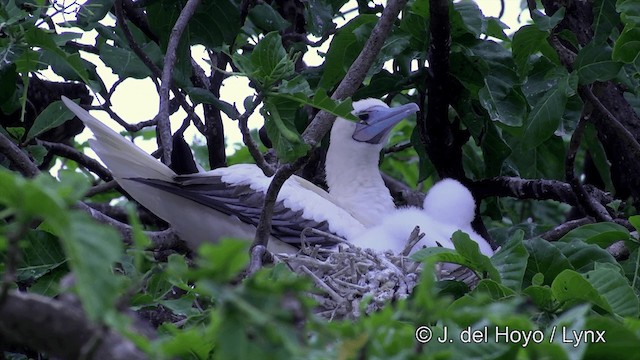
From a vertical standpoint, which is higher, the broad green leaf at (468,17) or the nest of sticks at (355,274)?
the broad green leaf at (468,17)

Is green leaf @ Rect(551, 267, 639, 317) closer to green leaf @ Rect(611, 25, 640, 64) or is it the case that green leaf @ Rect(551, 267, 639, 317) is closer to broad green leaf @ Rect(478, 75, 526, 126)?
green leaf @ Rect(611, 25, 640, 64)

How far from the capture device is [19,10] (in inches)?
142

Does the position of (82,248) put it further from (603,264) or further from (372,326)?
(603,264)

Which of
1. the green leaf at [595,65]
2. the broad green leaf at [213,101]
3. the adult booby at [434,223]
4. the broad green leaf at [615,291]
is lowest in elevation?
the adult booby at [434,223]

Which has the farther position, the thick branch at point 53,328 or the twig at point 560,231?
the twig at point 560,231

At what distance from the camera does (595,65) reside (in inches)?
159

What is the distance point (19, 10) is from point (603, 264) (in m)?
2.14

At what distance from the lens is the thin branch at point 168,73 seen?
403 centimetres

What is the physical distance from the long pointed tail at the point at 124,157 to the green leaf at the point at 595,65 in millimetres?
1726

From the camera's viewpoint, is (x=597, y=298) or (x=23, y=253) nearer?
(x=597, y=298)

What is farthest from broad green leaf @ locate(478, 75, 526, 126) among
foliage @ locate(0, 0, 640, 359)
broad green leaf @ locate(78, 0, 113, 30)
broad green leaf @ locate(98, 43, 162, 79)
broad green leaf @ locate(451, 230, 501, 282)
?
broad green leaf @ locate(78, 0, 113, 30)

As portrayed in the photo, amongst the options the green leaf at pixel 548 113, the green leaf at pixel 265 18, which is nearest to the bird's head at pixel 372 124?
the green leaf at pixel 265 18

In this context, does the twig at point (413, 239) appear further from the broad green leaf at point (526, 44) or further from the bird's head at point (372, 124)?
the bird's head at point (372, 124)

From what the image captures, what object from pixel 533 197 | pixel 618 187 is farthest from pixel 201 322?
pixel 618 187
